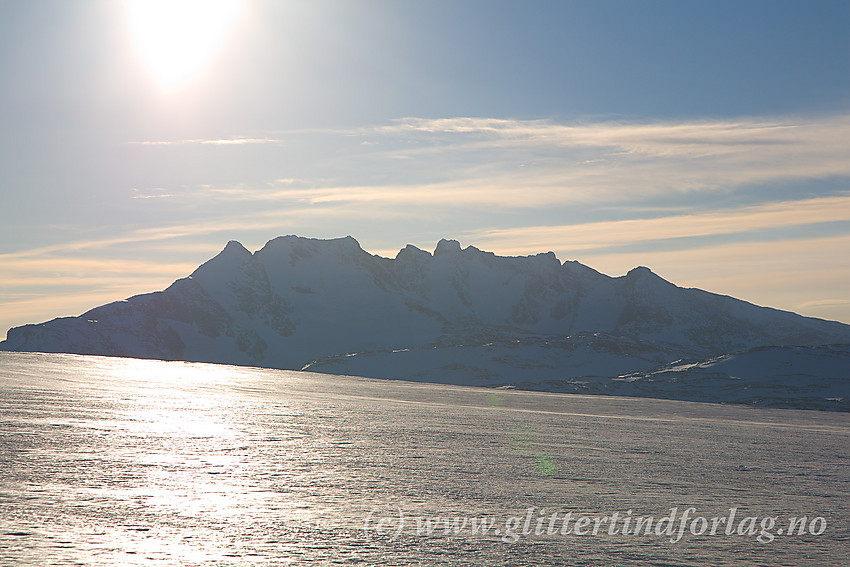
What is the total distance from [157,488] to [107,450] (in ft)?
10.2

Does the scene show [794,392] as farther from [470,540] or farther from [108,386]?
[470,540]

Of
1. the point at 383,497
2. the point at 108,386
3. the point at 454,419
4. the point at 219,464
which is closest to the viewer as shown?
the point at 383,497

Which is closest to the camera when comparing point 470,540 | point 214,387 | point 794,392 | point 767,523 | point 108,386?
point 470,540

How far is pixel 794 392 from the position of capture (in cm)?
4809

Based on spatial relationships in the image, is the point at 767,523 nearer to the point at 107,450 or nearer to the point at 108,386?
the point at 107,450

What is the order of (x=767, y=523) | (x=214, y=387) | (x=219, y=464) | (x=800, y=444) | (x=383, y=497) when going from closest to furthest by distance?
(x=767, y=523) → (x=383, y=497) → (x=219, y=464) → (x=800, y=444) → (x=214, y=387)

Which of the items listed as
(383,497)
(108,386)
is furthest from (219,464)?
(108,386)

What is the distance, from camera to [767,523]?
28.3 ft

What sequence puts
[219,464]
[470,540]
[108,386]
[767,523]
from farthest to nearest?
[108,386], [219,464], [767,523], [470,540]

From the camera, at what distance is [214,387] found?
93.9 ft

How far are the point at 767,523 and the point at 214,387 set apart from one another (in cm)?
2320

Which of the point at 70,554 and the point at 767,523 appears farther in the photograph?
the point at 767,523

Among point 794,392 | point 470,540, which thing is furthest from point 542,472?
point 794,392

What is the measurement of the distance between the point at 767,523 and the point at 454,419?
12156 mm
